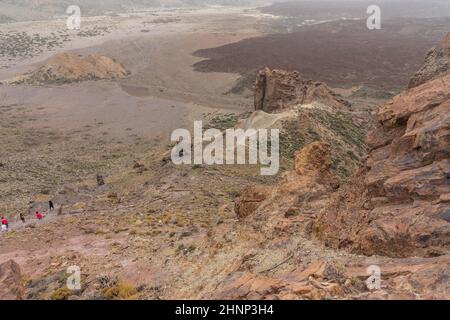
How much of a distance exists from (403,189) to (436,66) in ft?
16.2

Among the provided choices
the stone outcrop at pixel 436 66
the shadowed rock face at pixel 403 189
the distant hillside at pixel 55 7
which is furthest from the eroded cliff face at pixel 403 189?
the distant hillside at pixel 55 7

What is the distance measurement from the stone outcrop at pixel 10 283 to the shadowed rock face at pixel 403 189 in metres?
6.94

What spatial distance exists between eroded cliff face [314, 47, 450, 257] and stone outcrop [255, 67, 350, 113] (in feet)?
76.1

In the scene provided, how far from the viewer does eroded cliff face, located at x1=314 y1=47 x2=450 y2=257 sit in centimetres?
779

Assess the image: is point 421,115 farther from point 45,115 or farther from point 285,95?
point 45,115

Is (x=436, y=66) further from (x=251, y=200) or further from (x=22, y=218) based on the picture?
(x=22, y=218)

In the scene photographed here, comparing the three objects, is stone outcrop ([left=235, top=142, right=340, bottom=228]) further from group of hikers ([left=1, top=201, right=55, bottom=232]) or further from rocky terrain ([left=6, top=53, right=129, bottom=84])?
rocky terrain ([left=6, top=53, right=129, bottom=84])

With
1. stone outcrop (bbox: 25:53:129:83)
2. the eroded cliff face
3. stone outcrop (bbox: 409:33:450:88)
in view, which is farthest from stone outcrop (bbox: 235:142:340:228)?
stone outcrop (bbox: 25:53:129:83)

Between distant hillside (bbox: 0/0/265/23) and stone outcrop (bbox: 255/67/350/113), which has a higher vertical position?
distant hillside (bbox: 0/0/265/23)

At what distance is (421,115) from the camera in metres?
9.43

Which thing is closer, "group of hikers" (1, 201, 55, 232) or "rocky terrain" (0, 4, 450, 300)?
"rocky terrain" (0, 4, 450, 300)

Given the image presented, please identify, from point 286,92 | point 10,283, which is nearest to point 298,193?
point 10,283

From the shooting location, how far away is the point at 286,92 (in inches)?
1362
